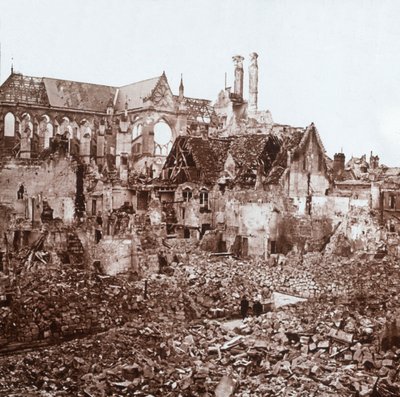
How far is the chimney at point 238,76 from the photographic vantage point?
3306cm

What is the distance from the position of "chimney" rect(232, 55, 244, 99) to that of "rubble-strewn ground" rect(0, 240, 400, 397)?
21003mm

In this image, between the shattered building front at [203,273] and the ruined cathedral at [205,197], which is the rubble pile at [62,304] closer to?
the shattered building front at [203,273]

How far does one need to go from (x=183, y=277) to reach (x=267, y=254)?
148 inches

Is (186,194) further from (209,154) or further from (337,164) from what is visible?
(337,164)

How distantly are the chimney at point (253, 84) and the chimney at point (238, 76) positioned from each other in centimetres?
204

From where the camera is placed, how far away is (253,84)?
103ft

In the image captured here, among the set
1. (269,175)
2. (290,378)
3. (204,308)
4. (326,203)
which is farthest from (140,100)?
(290,378)

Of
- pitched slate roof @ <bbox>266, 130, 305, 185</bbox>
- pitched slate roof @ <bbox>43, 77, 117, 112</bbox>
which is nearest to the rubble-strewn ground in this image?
pitched slate roof @ <bbox>266, 130, 305, 185</bbox>

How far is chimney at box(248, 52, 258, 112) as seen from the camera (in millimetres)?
30578

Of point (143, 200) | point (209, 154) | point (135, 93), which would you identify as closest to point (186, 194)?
point (143, 200)

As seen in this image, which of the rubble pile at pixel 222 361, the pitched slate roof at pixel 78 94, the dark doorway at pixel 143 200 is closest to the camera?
the rubble pile at pixel 222 361

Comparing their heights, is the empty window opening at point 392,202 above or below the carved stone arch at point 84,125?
below

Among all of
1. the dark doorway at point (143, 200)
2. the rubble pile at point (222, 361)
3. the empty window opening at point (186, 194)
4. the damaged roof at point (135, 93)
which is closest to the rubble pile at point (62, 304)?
the rubble pile at point (222, 361)

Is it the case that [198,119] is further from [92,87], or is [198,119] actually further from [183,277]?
[183,277]
